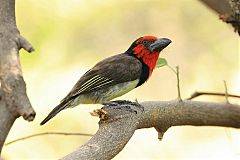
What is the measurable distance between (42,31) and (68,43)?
1.16 ft

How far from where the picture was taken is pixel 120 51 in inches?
252

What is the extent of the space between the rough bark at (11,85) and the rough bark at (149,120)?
395 millimetres

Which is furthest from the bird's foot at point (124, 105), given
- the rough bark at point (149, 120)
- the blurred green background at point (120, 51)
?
the blurred green background at point (120, 51)

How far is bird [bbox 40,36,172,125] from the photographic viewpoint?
10.8 feet

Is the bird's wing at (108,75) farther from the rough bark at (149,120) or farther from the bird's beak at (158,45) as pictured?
the rough bark at (149,120)

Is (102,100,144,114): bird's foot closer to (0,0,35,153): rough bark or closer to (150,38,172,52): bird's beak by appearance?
(150,38,172,52): bird's beak

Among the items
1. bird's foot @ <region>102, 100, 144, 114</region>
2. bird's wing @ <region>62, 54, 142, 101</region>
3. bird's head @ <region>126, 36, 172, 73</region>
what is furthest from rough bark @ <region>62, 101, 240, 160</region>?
bird's head @ <region>126, 36, 172, 73</region>

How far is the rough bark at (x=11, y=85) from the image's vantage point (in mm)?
1588

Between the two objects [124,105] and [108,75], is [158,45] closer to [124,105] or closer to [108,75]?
[108,75]

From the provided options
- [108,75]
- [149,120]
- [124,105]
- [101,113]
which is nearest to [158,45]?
[108,75]

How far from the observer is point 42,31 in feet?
20.2

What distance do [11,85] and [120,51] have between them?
4.79 metres

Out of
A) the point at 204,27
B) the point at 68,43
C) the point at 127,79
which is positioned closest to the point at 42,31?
the point at 68,43

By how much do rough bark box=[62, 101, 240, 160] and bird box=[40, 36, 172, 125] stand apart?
29 cm
